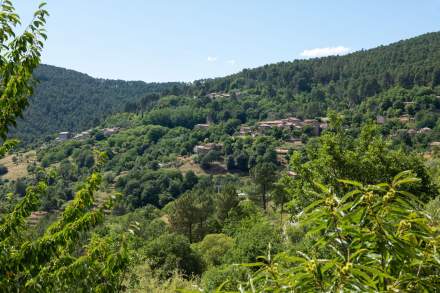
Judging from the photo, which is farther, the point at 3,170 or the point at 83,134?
the point at 83,134

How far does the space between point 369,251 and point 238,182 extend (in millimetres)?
85213

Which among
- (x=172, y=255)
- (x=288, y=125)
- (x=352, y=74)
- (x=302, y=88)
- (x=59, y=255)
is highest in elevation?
(x=59, y=255)

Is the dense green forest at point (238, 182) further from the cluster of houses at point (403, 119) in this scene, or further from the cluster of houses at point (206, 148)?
the cluster of houses at point (403, 119)

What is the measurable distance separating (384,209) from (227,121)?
128 m

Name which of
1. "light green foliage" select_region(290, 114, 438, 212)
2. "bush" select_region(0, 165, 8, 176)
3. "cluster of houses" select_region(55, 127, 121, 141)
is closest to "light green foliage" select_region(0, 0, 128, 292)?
"light green foliage" select_region(290, 114, 438, 212)

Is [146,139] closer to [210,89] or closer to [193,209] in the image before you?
[210,89]

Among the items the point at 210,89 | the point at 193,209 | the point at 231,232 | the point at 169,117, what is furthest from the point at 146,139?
the point at 231,232

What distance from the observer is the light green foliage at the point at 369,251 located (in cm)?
164

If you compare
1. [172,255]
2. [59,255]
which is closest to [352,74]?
[172,255]

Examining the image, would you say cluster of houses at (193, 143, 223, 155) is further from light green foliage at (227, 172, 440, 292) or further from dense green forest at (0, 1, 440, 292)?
light green foliage at (227, 172, 440, 292)

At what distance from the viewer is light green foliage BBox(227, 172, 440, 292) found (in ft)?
5.38

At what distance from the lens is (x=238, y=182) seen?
284 ft

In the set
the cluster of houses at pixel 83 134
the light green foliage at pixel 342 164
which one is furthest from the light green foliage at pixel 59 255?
the cluster of houses at pixel 83 134

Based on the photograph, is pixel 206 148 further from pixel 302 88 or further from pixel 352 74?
pixel 352 74
